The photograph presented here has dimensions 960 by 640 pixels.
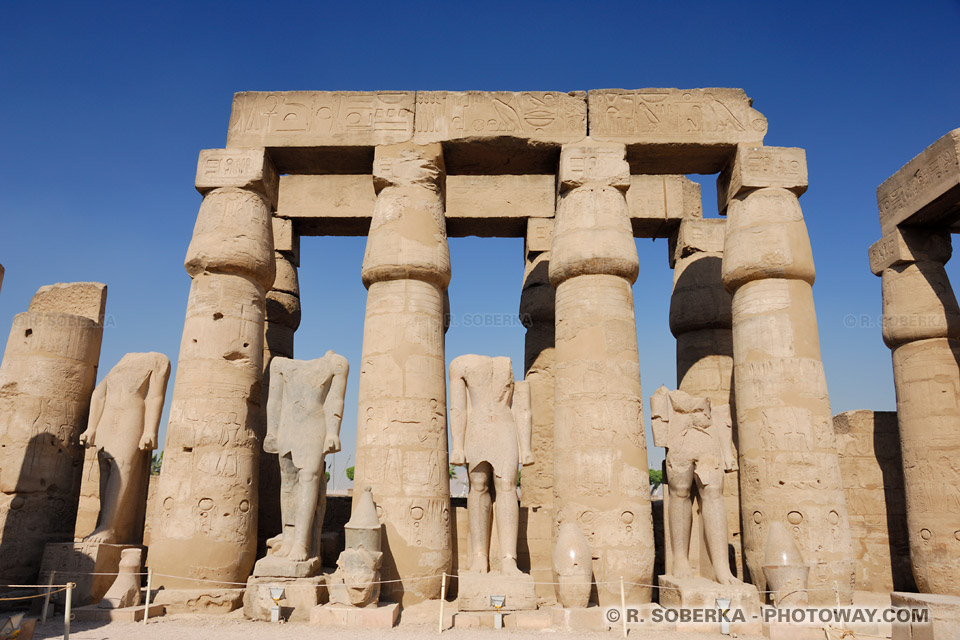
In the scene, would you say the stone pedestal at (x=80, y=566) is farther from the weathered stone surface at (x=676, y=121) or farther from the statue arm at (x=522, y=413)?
the weathered stone surface at (x=676, y=121)

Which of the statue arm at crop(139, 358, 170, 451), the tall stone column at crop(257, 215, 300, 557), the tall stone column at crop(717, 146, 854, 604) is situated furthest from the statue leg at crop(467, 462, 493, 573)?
the tall stone column at crop(257, 215, 300, 557)

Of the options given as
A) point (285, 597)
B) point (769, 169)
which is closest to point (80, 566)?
point (285, 597)

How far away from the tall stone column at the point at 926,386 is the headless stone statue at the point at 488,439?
24.1 feet

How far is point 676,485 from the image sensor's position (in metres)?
8.98

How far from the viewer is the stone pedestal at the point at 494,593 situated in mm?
8031

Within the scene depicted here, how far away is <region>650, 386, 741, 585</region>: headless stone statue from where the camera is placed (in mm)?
8789

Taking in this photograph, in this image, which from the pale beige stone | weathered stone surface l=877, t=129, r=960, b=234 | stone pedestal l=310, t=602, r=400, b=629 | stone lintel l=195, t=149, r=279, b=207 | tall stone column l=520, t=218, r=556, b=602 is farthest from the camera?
tall stone column l=520, t=218, r=556, b=602

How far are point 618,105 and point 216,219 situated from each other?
20.5ft

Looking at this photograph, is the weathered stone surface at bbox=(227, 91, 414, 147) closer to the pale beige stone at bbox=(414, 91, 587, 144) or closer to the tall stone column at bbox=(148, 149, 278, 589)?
the pale beige stone at bbox=(414, 91, 587, 144)

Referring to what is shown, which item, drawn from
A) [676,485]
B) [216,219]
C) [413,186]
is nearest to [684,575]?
[676,485]

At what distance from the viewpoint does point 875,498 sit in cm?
1316

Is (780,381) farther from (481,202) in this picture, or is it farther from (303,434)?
(481,202)

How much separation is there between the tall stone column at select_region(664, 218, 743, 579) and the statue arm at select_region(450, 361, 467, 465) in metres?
5.84

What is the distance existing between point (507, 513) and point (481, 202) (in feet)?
25.1
